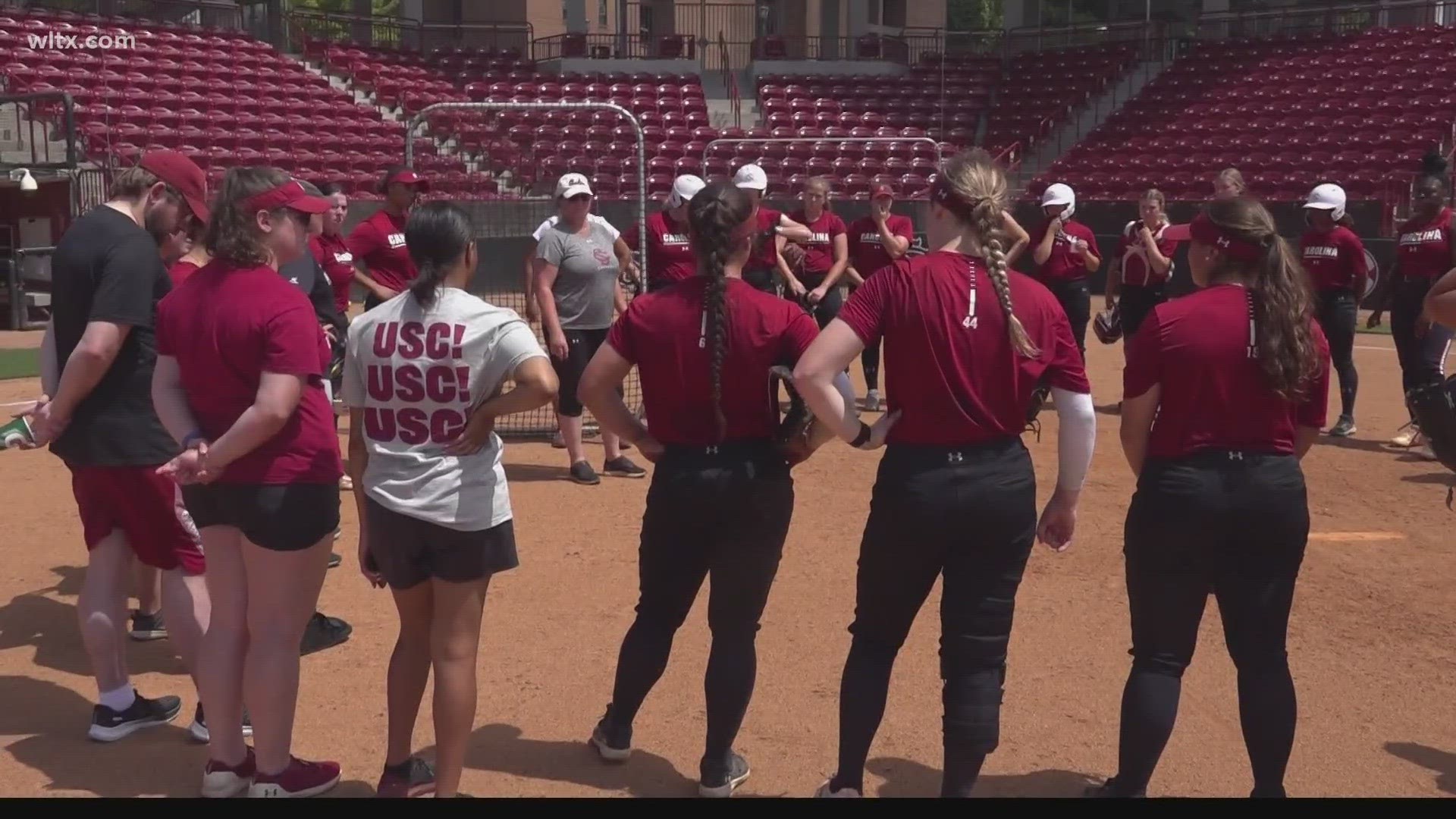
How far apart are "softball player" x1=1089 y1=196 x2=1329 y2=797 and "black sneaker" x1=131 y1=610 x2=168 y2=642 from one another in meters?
4.16

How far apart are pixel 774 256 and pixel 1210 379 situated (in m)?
5.90

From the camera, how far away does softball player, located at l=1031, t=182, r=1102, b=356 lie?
37.0ft

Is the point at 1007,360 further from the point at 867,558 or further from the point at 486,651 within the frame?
the point at 486,651

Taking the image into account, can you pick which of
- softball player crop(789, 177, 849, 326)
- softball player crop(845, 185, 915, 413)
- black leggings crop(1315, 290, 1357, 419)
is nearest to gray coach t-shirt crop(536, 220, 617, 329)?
softball player crop(789, 177, 849, 326)

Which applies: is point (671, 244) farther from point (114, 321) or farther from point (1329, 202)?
point (114, 321)

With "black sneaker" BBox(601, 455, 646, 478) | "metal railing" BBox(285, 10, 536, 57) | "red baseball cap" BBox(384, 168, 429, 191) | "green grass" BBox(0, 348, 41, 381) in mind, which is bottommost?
"black sneaker" BBox(601, 455, 646, 478)

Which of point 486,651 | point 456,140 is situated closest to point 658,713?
point 486,651

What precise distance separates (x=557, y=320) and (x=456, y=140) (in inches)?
536

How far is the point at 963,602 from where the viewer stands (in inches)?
156

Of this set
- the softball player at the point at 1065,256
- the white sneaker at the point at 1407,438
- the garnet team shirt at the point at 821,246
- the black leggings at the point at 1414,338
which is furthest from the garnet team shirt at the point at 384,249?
the white sneaker at the point at 1407,438

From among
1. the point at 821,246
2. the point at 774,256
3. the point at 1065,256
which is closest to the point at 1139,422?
the point at 774,256

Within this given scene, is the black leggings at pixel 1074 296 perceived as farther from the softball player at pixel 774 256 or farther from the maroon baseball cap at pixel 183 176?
the maroon baseball cap at pixel 183 176

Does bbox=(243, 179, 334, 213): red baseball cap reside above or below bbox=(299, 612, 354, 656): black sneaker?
above

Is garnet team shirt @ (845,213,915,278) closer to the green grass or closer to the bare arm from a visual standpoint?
the bare arm
